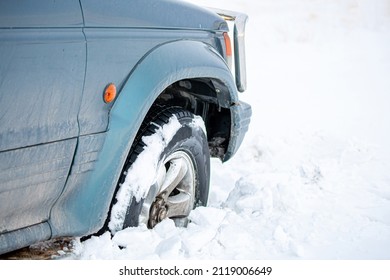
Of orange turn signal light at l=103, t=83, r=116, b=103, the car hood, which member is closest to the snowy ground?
orange turn signal light at l=103, t=83, r=116, b=103

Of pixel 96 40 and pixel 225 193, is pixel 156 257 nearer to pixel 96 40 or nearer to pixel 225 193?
pixel 96 40

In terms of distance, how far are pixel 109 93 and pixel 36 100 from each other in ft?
1.10

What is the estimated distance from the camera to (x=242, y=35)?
3.10 m

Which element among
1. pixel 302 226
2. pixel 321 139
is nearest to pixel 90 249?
pixel 302 226

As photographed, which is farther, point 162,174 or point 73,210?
point 162,174

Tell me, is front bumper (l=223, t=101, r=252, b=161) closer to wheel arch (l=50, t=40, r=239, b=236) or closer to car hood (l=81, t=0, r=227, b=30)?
car hood (l=81, t=0, r=227, b=30)

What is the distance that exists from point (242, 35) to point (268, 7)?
→ 672 centimetres

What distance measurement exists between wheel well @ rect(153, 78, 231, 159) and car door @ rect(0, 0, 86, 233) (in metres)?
0.84

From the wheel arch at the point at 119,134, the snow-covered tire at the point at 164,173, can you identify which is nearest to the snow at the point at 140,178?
the snow-covered tire at the point at 164,173

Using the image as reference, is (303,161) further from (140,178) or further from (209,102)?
(140,178)

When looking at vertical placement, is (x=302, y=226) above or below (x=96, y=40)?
below

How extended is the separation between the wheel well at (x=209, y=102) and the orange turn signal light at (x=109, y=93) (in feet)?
2.03

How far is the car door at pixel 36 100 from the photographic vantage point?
5.25 feet

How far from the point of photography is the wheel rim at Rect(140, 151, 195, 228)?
7.87 feet
